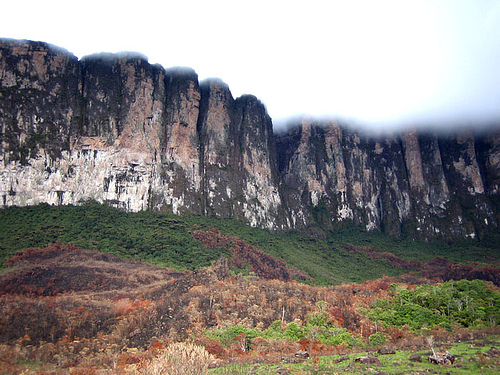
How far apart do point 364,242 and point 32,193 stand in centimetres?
7541

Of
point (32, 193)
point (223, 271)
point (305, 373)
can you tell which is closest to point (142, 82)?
point (32, 193)

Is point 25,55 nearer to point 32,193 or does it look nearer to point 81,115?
point 81,115

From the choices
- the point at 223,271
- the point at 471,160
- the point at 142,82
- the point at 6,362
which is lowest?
the point at 6,362

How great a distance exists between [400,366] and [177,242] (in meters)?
58.5

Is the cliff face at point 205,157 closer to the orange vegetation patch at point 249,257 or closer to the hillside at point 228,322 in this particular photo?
the orange vegetation patch at point 249,257

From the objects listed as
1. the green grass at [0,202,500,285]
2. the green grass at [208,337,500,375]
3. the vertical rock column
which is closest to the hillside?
the green grass at [208,337,500,375]

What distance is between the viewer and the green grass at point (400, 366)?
13977mm

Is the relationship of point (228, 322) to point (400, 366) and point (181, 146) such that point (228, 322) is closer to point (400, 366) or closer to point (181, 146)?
point (400, 366)

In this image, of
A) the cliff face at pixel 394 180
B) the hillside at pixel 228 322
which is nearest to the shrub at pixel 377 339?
the hillside at pixel 228 322

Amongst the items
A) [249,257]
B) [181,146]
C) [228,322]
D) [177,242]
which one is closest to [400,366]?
[228,322]

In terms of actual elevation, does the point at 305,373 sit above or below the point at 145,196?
below

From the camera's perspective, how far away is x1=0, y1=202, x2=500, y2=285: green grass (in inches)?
2493

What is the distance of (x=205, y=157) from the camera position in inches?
3723

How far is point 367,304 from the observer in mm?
35344
